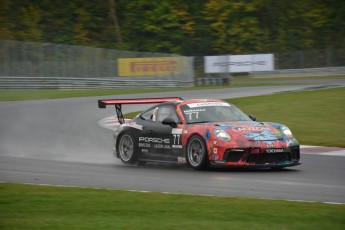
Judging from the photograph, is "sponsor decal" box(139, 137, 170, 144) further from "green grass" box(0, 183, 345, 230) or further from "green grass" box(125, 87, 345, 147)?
"green grass" box(125, 87, 345, 147)

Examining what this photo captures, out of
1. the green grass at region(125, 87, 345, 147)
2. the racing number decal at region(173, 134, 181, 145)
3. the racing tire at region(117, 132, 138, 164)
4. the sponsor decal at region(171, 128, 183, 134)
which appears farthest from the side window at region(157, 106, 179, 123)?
the green grass at region(125, 87, 345, 147)

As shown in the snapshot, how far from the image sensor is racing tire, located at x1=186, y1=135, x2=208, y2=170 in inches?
471

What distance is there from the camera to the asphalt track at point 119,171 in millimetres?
9797

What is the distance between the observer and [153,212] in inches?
306

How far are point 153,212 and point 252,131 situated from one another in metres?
4.44

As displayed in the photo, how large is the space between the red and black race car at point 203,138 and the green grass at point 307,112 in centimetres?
375

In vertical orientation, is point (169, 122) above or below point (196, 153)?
above

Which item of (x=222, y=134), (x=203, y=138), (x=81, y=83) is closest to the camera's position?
(x=222, y=134)

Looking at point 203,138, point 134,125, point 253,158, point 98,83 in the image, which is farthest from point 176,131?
point 98,83

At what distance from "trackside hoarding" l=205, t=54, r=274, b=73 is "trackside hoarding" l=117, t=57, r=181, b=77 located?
3662 millimetres

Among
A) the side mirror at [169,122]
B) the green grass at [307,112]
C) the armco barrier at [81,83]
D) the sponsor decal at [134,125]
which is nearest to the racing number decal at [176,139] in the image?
the side mirror at [169,122]

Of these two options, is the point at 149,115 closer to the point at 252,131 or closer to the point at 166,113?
the point at 166,113

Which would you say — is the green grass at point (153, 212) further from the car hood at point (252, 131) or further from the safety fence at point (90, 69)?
the safety fence at point (90, 69)

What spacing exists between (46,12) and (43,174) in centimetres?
5181
